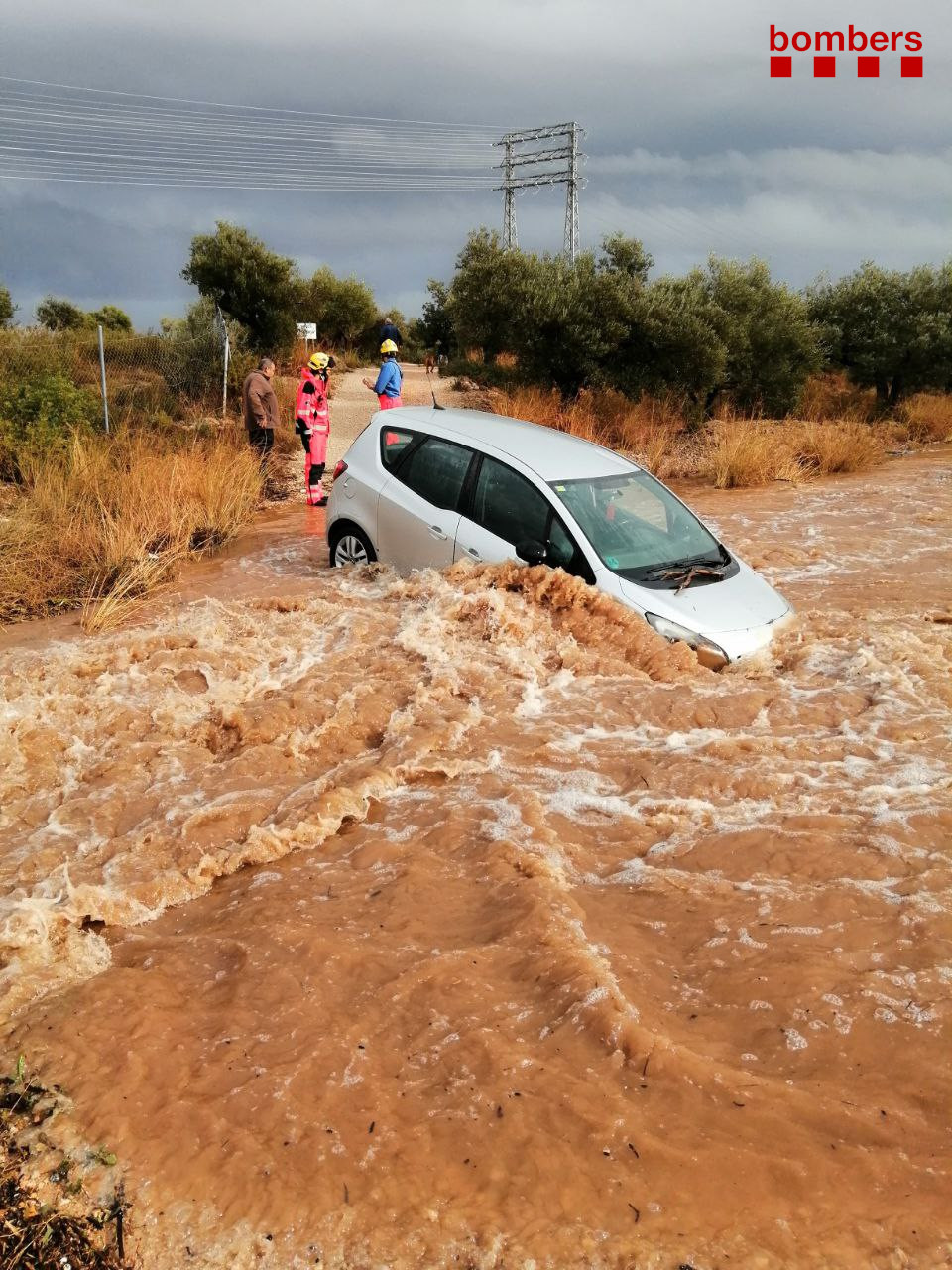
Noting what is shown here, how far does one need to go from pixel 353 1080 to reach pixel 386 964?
0.60 meters

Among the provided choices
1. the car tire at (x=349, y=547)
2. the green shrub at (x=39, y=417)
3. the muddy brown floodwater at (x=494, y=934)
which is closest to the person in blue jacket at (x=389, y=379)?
the green shrub at (x=39, y=417)

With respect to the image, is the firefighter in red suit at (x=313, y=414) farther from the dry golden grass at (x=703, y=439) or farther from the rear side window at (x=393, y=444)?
the dry golden grass at (x=703, y=439)

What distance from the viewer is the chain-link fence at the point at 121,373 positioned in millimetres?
13227

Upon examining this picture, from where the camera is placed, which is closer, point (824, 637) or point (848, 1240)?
point (848, 1240)

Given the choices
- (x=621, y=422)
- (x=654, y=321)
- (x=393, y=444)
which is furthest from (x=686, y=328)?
(x=393, y=444)

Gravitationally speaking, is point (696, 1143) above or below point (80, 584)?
below

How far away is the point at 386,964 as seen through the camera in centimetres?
343

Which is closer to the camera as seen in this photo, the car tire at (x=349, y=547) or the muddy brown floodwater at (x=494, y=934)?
the muddy brown floodwater at (x=494, y=934)

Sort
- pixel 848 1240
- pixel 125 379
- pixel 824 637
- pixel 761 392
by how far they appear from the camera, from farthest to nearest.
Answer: pixel 761 392 → pixel 125 379 → pixel 824 637 → pixel 848 1240

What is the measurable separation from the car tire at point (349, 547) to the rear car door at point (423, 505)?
0.88ft

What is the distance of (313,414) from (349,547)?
423cm

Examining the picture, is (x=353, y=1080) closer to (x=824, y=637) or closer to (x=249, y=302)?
(x=824, y=637)


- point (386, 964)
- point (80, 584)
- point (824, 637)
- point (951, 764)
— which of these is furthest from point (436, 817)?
point (80, 584)

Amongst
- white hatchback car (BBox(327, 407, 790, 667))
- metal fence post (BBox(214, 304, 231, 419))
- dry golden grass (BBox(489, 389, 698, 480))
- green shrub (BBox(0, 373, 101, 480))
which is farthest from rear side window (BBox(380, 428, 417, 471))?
metal fence post (BBox(214, 304, 231, 419))
